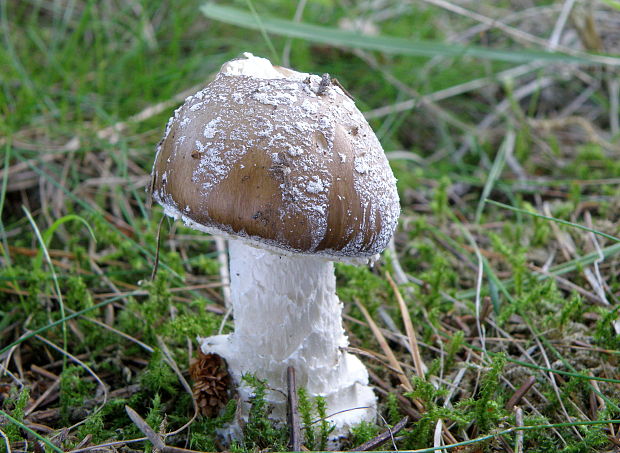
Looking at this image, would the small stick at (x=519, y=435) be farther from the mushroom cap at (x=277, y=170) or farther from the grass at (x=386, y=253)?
the mushroom cap at (x=277, y=170)

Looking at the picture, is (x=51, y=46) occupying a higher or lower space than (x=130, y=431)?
higher

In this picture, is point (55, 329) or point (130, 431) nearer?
point (130, 431)

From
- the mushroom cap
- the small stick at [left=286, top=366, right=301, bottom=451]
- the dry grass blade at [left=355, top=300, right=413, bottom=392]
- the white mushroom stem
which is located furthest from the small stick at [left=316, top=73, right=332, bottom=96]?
the dry grass blade at [left=355, top=300, right=413, bottom=392]

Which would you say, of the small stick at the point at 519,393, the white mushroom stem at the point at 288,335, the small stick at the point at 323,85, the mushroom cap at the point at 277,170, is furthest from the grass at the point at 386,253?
the small stick at the point at 323,85

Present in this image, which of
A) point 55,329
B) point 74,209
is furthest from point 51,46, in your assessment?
point 55,329

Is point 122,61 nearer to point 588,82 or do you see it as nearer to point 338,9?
point 338,9

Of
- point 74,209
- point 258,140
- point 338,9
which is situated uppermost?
point 338,9

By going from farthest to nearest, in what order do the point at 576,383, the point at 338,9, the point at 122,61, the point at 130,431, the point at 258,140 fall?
the point at 338,9, the point at 122,61, the point at 576,383, the point at 130,431, the point at 258,140

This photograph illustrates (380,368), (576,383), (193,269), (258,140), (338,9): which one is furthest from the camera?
(338,9)
